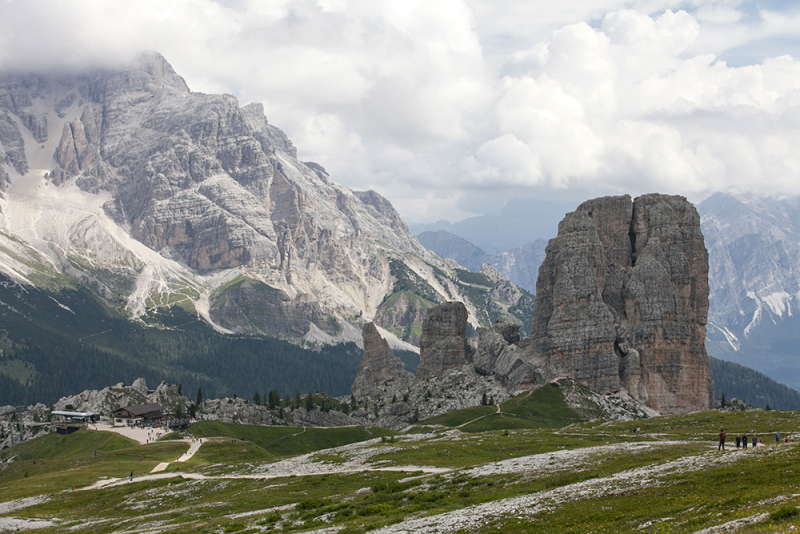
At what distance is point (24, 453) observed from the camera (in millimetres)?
170000

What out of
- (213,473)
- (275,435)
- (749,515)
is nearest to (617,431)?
(213,473)

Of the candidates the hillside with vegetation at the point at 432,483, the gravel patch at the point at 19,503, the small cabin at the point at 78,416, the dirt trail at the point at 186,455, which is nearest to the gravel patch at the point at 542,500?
the hillside with vegetation at the point at 432,483

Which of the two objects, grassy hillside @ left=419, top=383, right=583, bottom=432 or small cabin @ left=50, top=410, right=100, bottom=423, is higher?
small cabin @ left=50, top=410, right=100, bottom=423

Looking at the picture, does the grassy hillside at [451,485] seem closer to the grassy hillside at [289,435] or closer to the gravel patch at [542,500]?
the gravel patch at [542,500]

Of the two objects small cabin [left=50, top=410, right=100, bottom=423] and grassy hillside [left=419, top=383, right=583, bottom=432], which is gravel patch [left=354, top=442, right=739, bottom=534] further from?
small cabin [left=50, top=410, right=100, bottom=423]

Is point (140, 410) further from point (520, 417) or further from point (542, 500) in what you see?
point (542, 500)

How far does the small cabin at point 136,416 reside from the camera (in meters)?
193

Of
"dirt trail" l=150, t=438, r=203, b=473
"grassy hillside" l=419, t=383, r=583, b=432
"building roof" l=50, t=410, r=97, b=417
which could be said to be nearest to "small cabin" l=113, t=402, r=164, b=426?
"building roof" l=50, t=410, r=97, b=417

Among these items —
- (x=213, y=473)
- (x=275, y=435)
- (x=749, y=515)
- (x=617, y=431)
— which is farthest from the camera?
(x=275, y=435)

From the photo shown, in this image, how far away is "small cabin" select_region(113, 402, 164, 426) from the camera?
193 m

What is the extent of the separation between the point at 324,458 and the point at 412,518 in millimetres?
68889

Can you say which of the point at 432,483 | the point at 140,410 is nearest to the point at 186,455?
the point at 140,410

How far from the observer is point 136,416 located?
640 ft

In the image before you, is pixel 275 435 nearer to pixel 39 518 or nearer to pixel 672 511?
pixel 39 518
